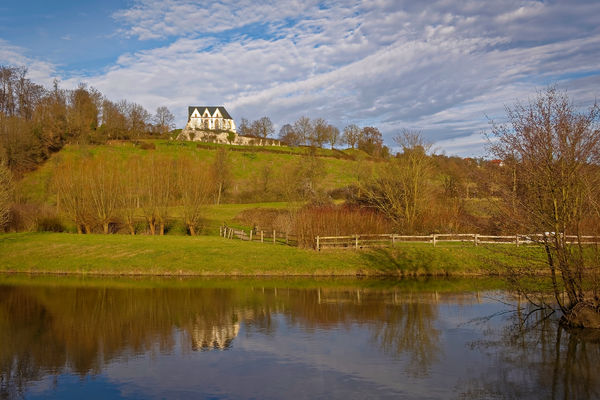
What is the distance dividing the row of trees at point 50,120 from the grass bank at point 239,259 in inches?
1234

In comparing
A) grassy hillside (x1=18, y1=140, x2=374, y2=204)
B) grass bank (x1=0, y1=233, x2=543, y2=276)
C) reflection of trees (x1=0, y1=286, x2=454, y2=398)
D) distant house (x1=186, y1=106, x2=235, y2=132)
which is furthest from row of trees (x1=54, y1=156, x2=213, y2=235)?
distant house (x1=186, y1=106, x2=235, y2=132)

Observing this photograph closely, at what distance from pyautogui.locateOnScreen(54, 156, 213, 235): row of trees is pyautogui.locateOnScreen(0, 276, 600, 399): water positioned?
1900 centimetres

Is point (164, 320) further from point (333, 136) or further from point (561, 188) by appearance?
point (333, 136)

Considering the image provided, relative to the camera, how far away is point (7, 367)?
1193 centimetres

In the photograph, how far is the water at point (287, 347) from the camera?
1040 centimetres

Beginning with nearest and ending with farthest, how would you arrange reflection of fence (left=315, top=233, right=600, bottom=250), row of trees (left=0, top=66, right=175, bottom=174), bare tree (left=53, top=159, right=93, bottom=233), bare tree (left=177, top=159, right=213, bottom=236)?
reflection of fence (left=315, top=233, right=600, bottom=250), bare tree (left=53, top=159, right=93, bottom=233), bare tree (left=177, top=159, right=213, bottom=236), row of trees (left=0, top=66, right=175, bottom=174)

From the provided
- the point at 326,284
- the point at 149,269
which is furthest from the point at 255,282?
the point at 149,269

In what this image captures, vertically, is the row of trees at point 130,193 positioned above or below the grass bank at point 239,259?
above

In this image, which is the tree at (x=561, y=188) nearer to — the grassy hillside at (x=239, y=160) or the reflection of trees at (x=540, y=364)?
the reflection of trees at (x=540, y=364)

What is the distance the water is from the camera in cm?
1040

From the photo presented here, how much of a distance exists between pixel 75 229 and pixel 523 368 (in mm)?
40364

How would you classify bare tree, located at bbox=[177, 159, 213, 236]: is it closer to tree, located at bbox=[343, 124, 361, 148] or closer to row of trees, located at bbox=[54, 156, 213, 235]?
row of trees, located at bbox=[54, 156, 213, 235]

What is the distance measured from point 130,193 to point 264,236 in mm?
12831

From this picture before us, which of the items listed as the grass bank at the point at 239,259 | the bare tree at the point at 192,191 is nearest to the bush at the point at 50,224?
the grass bank at the point at 239,259
